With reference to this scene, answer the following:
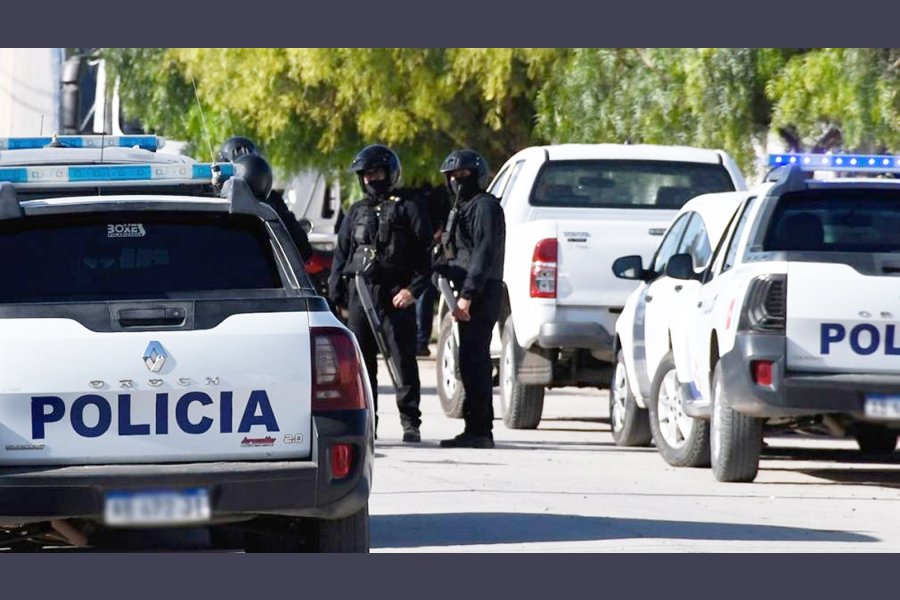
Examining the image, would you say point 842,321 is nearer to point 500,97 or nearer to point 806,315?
point 806,315

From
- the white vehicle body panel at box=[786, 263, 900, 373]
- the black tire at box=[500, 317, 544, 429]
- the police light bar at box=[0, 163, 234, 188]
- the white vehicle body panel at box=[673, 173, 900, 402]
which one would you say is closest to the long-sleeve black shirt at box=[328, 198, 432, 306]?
the black tire at box=[500, 317, 544, 429]

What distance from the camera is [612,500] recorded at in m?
11.0

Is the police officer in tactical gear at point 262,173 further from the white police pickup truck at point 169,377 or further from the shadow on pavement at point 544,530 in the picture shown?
the white police pickup truck at point 169,377

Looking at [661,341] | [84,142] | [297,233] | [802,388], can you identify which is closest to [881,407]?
[802,388]

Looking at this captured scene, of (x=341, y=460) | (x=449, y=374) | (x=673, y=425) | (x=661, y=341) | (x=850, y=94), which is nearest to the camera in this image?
(x=341, y=460)

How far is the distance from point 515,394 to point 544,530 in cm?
606

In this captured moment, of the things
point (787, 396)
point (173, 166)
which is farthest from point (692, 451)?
point (173, 166)

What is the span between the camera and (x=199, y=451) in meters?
7.50

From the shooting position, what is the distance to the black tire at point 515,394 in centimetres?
1559

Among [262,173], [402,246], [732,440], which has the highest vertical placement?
[262,173]

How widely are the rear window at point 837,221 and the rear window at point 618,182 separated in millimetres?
4075

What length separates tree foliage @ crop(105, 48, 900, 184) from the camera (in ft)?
62.4

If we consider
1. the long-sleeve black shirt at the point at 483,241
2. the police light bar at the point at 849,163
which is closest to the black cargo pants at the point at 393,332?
the long-sleeve black shirt at the point at 483,241

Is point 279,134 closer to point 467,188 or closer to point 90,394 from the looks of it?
point 467,188
